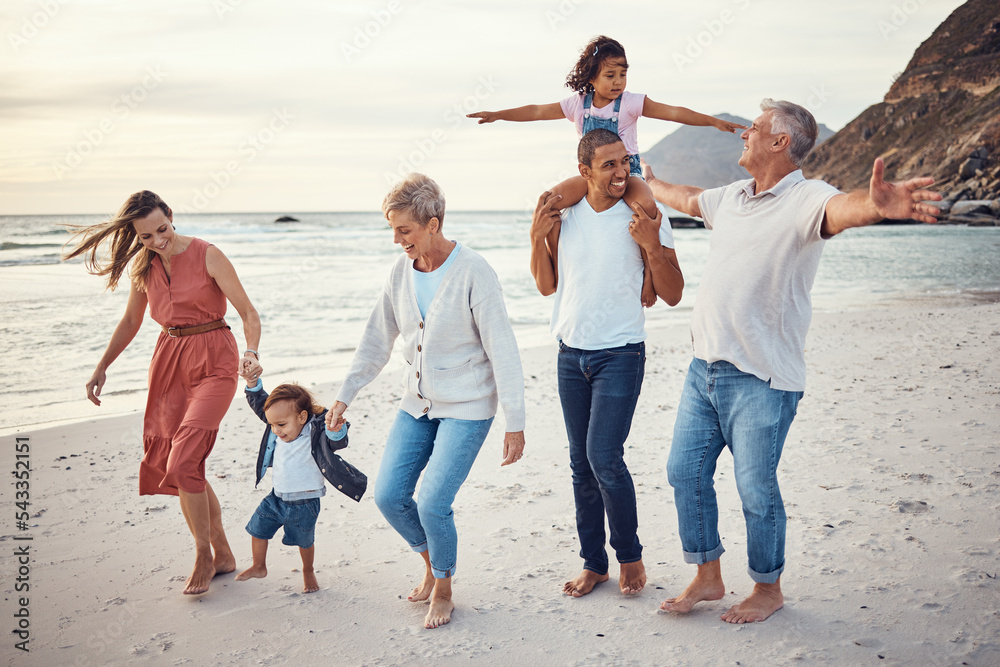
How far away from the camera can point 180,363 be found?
3.53 meters

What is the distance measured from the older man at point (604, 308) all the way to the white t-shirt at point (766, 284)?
251 millimetres

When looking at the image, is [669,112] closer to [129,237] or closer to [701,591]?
[701,591]

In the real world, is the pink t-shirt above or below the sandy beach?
above

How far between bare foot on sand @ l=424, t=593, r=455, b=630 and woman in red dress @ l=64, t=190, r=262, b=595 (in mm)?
1128

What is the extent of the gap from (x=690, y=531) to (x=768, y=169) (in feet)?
5.07

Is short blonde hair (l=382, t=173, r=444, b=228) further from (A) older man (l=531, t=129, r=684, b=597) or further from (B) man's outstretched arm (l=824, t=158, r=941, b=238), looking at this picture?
(B) man's outstretched arm (l=824, t=158, r=941, b=238)

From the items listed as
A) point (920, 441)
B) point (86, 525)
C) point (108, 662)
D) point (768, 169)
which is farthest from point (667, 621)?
point (86, 525)

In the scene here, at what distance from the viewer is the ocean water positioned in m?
8.05

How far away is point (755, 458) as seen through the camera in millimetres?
2885

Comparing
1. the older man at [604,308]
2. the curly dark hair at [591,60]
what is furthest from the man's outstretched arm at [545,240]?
the curly dark hair at [591,60]

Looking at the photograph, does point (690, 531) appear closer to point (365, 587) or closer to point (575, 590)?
point (575, 590)

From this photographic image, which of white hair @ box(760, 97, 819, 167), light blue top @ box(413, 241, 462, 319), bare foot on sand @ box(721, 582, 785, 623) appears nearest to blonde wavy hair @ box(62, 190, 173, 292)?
light blue top @ box(413, 241, 462, 319)

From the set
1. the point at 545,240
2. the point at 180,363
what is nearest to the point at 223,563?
the point at 180,363

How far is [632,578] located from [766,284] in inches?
56.6
